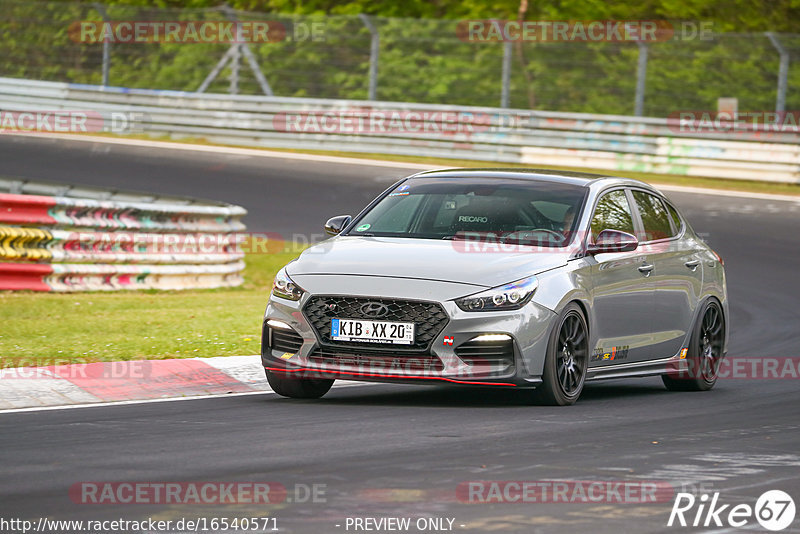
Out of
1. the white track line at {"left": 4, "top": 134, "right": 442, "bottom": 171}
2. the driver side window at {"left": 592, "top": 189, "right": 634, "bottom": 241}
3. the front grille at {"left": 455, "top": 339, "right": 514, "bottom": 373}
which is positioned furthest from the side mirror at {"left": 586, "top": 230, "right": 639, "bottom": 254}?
the white track line at {"left": 4, "top": 134, "right": 442, "bottom": 171}

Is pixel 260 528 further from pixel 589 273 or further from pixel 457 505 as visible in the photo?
pixel 589 273

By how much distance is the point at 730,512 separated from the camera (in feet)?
21.3

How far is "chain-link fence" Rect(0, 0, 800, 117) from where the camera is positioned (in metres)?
28.6

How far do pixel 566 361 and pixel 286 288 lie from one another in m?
1.88

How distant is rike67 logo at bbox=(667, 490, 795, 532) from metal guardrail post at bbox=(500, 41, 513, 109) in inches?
926

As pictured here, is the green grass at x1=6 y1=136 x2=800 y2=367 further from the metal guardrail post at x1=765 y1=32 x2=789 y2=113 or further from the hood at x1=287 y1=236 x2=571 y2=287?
the metal guardrail post at x1=765 y1=32 x2=789 y2=113

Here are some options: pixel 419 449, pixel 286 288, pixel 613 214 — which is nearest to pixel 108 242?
pixel 286 288

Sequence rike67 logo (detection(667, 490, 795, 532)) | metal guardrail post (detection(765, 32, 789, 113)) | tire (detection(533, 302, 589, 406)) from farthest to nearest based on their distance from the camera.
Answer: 1. metal guardrail post (detection(765, 32, 789, 113))
2. tire (detection(533, 302, 589, 406))
3. rike67 logo (detection(667, 490, 795, 532))

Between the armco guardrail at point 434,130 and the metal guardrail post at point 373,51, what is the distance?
3.10ft

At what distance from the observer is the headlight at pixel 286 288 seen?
9.70 metres

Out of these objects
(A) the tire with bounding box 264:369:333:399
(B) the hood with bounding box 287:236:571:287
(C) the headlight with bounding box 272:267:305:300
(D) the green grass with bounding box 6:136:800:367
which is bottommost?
(D) the green grass with bounding box 6:136:800:367

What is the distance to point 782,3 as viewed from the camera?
37.8 meters

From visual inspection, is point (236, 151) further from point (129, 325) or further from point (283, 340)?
point (283, 340)

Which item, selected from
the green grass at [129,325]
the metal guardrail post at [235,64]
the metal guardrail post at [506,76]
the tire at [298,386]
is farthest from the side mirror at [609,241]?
the metal guardrail post at [235,64]
